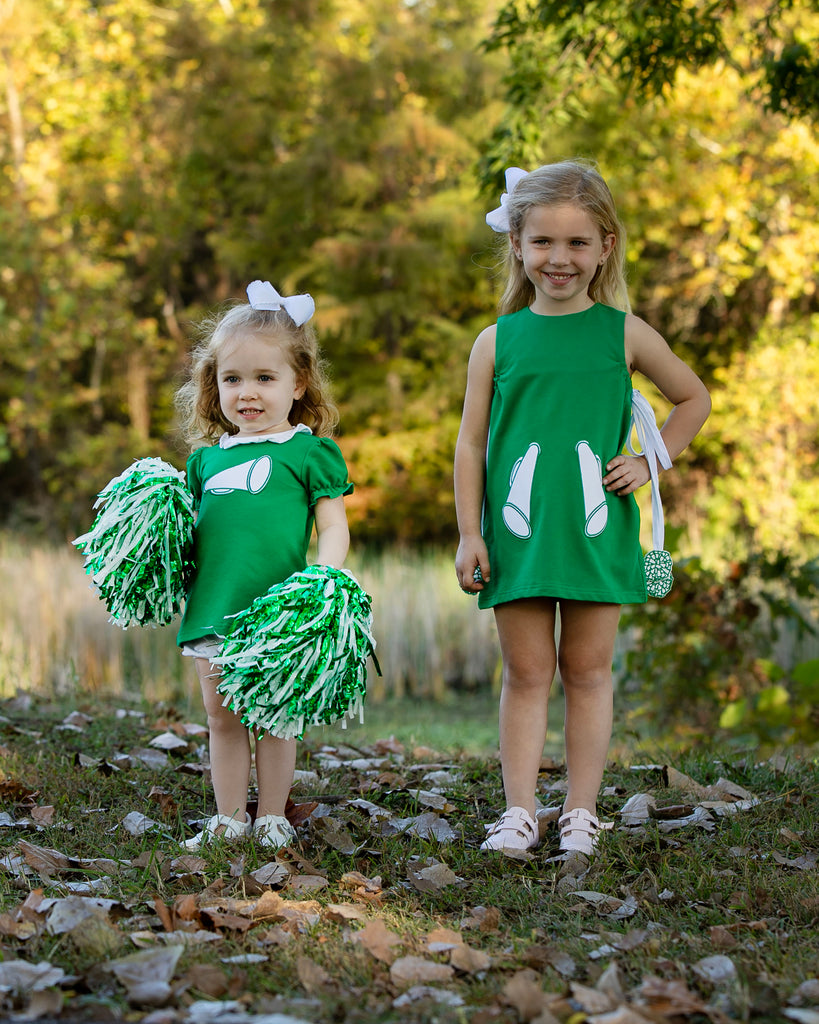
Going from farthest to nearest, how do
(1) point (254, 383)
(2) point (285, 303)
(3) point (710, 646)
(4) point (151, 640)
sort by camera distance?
(4) point (151, 640) → (3) point (710, 646) → (2) point (285, 303) → (1) point (254, 383)

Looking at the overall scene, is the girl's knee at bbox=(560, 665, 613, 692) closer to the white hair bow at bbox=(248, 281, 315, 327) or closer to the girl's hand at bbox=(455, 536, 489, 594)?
the girl's hand at bbox=(455, 536, 489, 594)

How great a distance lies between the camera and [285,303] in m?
3.08

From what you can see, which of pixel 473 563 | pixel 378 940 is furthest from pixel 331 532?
pixel 378 940

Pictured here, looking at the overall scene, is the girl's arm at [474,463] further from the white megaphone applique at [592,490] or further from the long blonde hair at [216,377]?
the long blonde hair at [216,377]

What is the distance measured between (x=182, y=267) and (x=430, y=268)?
5294 millimetres

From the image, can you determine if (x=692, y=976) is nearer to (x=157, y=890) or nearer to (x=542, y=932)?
(x=542, y=932)

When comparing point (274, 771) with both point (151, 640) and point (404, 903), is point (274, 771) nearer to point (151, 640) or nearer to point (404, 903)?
point (404, 903)

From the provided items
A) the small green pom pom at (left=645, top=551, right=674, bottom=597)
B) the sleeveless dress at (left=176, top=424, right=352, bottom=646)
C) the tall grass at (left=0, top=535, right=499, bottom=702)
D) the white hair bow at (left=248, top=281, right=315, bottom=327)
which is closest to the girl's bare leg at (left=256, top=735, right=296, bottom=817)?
the sleeveless dress at (left=176, top=424, right=352, bottom=646)

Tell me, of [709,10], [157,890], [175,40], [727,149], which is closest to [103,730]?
[157,890]

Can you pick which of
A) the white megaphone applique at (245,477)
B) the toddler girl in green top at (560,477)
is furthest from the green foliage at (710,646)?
the white megaphone applique at (245,477)

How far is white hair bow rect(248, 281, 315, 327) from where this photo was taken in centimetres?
305

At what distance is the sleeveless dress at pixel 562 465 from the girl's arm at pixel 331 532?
398 mm

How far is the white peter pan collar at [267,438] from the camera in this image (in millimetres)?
2975

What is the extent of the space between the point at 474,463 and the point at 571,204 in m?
0.72
